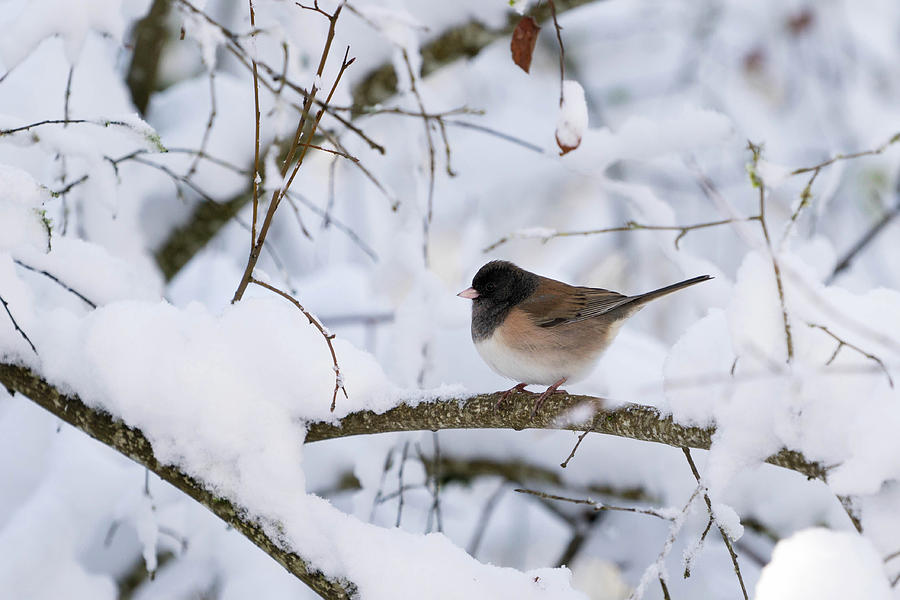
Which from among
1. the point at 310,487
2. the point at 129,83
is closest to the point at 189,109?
the point at 129,83

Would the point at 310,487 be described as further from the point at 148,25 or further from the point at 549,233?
the point at 148,25

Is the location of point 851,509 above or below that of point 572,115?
below

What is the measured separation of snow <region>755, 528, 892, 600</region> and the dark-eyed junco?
3.70 ft

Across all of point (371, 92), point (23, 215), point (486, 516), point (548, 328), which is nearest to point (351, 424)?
point (23, 215)

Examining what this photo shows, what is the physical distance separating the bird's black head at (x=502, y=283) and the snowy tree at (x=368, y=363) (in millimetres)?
145

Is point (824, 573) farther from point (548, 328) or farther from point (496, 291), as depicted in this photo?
point (496, 291)

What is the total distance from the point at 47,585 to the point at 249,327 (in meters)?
1.03

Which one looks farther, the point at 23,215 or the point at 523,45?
the point at 523,45

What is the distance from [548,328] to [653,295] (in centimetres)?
31

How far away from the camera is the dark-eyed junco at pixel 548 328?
214cm

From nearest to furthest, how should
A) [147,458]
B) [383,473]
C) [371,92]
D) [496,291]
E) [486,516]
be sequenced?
[147,458] → [383,473] → [496,291] → [486,516] → [371,92]

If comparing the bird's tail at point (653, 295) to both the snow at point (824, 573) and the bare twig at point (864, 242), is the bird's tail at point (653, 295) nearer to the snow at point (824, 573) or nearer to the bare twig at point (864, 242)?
the snow at point (824, 573)

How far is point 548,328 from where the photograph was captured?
2.21 meters

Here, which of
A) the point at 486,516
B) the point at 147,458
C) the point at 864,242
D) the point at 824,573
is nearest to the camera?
the point at 824,573
